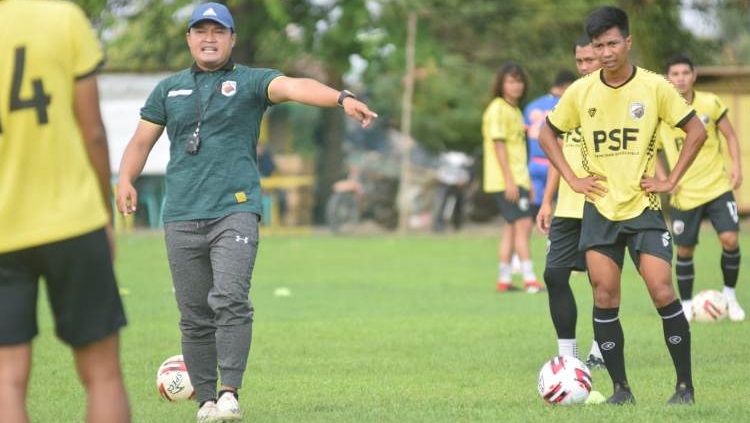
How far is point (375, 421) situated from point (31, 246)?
2.93m

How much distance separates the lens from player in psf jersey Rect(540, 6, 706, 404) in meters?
8.12

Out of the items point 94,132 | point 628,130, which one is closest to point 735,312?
point 628,130

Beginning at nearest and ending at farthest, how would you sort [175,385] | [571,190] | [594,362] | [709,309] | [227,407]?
[227,407] < [175,385] < [571,190] < [594,362] < [709,309]

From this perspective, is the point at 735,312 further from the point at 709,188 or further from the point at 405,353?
the point at 405,353

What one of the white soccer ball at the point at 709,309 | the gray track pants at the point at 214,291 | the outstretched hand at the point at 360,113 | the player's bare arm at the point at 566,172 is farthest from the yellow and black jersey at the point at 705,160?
the outstretched hand at the point at 360,113

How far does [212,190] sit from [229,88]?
54 centimetres

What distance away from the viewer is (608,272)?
8266 millimetres

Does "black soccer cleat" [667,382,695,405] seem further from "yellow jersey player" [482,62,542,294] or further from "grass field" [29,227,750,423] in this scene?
"yellow jersey player" [482,62,542,294]

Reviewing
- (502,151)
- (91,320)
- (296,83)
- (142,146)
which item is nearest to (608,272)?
(296,83)

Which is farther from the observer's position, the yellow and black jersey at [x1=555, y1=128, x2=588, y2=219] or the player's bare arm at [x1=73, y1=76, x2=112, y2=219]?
the yellow and black jersey at [x1=555, y1=128, x2=588, y2=219]

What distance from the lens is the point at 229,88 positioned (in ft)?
26.2

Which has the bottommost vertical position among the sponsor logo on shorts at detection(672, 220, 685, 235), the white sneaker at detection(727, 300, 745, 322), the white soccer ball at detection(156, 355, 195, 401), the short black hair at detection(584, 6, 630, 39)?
the white sneaker at detection(727, 300, 745, 322)

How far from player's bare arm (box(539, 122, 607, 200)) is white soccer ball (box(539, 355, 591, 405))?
36.9 inches

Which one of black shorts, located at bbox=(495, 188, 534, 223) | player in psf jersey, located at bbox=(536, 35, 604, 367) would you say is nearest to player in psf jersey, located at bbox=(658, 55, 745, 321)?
black shorts, located at bbox=(495, 188, 534, 223)
